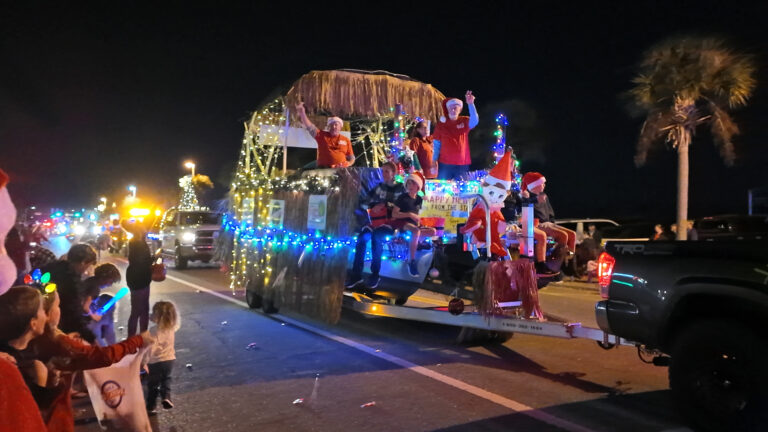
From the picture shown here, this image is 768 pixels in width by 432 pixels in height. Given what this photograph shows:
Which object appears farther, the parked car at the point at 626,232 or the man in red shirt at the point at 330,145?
the parked car at the point at 626,232

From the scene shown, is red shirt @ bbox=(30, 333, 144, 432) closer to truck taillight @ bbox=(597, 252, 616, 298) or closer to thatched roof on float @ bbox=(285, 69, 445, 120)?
truck taillight @ bbox=(597, 252, 616, 298)

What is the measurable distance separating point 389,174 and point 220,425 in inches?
154

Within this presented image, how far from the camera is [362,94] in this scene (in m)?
9.92

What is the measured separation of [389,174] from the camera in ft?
24.7

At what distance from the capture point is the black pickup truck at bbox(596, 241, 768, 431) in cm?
373

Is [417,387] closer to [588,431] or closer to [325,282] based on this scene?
[588,431]

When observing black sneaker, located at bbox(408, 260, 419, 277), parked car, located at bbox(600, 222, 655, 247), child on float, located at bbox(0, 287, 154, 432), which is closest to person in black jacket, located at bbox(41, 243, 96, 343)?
child on float, located at bbox(0, 287, 154, 432)

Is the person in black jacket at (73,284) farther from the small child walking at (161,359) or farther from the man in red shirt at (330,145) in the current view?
the man in red shirt at (330,145)

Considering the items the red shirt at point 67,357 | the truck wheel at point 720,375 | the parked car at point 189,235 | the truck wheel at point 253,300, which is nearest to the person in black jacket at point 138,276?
the truck wheel at point 253,300

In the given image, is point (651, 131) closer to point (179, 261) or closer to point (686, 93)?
point (686, 93)

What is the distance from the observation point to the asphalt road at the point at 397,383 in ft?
15.5

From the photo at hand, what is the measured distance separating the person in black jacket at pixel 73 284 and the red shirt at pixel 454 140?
5425 mm

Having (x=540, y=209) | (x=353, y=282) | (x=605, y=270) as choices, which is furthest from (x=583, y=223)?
(x=605, y=270)

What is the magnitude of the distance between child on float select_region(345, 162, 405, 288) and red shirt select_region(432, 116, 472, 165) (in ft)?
5.41
